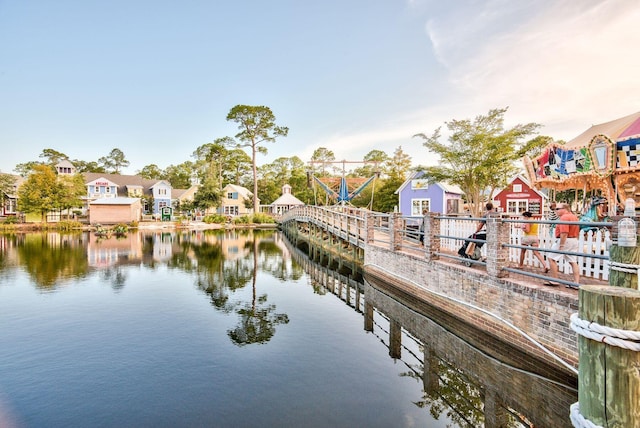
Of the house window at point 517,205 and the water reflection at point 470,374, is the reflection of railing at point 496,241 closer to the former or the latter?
the water reflection at point 470,374

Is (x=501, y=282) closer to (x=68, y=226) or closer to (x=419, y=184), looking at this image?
(x=419, y=184)

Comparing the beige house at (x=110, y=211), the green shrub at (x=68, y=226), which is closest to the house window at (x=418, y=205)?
the beige house at (x=110, y=211)

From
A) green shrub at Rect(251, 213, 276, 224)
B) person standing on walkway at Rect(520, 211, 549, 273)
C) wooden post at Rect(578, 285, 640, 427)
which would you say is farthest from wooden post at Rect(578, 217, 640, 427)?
green shrub at Rect(251, 213, 276, 224)

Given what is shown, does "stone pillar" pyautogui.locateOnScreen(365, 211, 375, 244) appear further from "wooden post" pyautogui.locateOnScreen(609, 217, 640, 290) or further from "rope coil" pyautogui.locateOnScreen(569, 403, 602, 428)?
"rope coil" pyautogui.locateOnScreen(569, 403, 602, 428)

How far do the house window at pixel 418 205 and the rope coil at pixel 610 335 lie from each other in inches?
1101

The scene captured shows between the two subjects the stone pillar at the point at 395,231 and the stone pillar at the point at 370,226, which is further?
the stone pillar at the point at 370,226

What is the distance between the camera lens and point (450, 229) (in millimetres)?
10305

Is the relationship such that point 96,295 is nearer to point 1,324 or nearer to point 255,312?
point 1,324

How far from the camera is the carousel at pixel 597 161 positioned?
903 cm

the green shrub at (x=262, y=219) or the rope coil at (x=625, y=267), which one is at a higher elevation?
the rope coil at (x=625, y=267)

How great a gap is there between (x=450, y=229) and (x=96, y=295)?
469 inches

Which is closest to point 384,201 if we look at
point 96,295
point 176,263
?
point 176,263

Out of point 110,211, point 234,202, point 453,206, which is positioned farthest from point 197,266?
point 234,202

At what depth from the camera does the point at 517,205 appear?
27.2 metres
